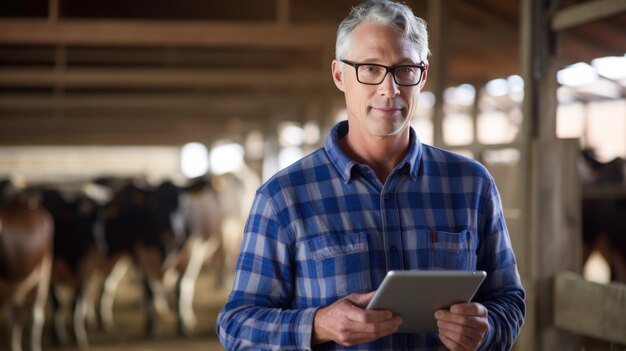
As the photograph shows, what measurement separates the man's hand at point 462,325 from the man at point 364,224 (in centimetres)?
3

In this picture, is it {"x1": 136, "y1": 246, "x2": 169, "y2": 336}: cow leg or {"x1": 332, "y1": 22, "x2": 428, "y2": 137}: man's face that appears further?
{"x1": 136, "y1": 246, "x2": 169, "y2": 336}: cow leg

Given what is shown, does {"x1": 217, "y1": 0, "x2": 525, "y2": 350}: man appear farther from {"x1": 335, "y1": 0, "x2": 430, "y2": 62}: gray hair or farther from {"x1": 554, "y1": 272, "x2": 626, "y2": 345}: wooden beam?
{"x1": 554, "y1": 272, "x2": 626, "y2": 345}: wooden beam

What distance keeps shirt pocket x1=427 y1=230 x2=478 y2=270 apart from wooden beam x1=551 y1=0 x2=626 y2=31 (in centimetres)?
185

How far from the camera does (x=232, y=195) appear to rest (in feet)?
37.1

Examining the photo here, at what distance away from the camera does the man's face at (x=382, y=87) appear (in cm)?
171

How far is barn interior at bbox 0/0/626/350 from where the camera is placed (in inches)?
150

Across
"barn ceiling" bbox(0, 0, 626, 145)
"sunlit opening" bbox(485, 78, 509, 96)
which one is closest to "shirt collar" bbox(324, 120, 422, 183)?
"barn ceiling" bbox(0, 0, 626, 145)

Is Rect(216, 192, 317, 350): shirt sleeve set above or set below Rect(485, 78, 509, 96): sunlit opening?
below

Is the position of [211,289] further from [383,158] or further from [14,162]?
[14,162]

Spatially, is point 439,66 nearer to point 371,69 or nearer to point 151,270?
point 371,69

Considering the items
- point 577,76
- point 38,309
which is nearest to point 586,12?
point 38,309

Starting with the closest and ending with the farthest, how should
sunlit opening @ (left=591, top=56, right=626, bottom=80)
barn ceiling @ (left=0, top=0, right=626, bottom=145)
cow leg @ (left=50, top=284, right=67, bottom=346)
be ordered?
barn ceiling @ (left=0, top=0, right=626, bottom=145) → cow leg @ (left=50, top=284, right=67, bottom=346) → sunlit opening @ (left=591, top=56, right=626, bottom=80)

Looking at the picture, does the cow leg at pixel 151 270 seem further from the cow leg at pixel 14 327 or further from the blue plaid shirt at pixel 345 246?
the blue plaid shirt at pixel 345 246

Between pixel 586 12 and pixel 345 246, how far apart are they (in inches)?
87.2
